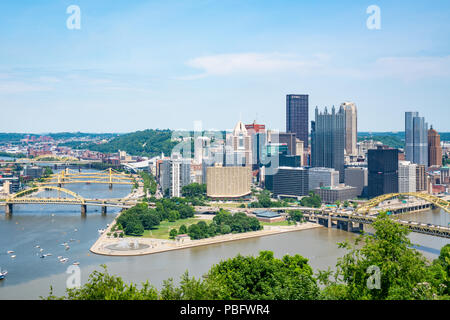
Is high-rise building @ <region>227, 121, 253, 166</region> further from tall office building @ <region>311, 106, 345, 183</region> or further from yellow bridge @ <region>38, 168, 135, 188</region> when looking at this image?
yellow bridge @ <region>38, 168, 135, 188</region>

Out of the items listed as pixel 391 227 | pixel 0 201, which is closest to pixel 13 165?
pixel 0 201

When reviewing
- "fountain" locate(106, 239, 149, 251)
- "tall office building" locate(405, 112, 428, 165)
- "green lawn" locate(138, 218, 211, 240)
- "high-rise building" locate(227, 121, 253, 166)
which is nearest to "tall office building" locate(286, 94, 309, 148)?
"tall office building" locate(405, 112, 428, 165)

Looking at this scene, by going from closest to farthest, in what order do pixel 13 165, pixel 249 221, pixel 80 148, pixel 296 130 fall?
pixel 249 221, pixel 13 165, pixel 296 130, pixel 80 148

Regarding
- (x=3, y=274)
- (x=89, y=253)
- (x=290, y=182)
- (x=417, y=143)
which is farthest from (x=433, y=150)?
(x=3, y=274)

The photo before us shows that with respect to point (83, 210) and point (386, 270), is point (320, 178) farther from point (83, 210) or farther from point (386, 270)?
point (386, 270)

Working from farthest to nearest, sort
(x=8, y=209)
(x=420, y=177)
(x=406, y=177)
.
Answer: (x=420, y=177) → (x=406, y=177) → (x=8, y=209)
